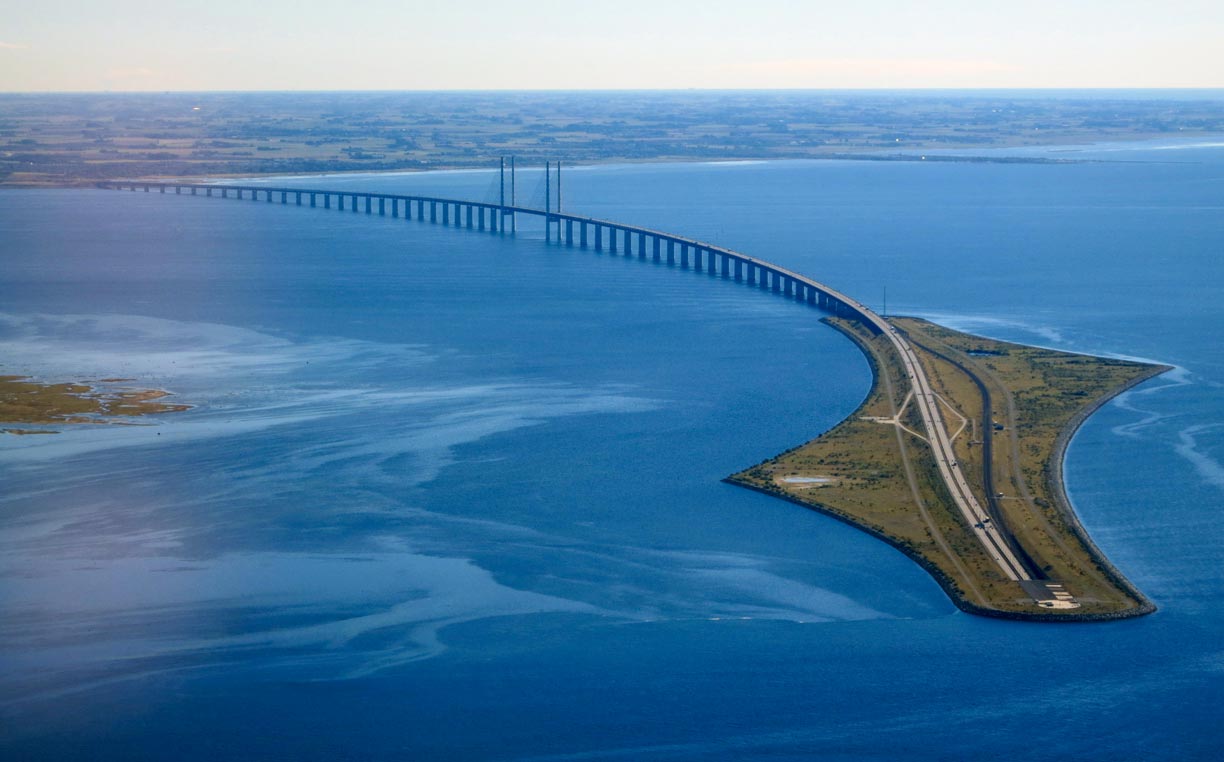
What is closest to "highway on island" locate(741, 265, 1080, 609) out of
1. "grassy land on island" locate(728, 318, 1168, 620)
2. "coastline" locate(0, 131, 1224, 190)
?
"grassy land on island" locate(728, 318, 1168, 620)

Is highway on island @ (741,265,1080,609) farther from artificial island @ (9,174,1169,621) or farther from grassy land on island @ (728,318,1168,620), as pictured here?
grassy land on island @ (728,318,1168,620)

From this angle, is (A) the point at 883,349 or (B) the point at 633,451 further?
(A) the point at 883,349

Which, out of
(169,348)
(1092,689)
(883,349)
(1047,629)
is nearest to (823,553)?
(1047,629)

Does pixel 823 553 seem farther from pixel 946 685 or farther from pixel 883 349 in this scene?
pixel 883 349

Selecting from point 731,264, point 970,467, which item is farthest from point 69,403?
point 731,264

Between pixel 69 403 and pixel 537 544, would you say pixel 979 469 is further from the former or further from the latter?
pixel 69 403
